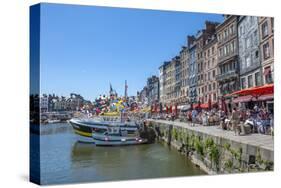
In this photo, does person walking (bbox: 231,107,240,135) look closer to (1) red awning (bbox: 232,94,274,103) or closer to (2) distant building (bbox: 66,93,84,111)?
(1) red awning (bbox: 232,94,274,103)

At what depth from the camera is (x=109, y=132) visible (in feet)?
38.6

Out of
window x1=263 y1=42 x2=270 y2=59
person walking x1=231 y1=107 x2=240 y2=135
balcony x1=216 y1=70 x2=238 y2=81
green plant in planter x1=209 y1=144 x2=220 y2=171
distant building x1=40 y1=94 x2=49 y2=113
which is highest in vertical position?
window x1=263 y1=42 x2=270 y2=59

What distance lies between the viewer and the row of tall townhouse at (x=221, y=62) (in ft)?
38.0

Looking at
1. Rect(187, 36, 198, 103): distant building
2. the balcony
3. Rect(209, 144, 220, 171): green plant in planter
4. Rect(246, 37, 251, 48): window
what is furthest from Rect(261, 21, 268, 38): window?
Rect(209, 144, 220, 171): green plant in planter

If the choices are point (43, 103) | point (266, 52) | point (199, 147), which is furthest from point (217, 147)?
point (43, 103)

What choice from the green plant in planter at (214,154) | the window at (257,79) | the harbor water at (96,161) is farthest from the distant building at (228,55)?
the harbor water at (96,161)

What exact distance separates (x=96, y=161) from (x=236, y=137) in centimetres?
394

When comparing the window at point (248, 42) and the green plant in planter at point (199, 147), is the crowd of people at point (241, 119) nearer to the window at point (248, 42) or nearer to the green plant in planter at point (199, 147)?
the green plant in planter at point (199, 147)

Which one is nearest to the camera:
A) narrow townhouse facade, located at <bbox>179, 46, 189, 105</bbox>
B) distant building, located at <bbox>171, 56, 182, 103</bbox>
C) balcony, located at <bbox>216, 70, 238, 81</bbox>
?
balcony, located at <bbox>216, 70, 238, 81</bbox>

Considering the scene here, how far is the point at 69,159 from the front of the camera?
1031 cm

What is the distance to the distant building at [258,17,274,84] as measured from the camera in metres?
11.6

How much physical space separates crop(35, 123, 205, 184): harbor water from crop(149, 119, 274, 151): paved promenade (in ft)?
3.30

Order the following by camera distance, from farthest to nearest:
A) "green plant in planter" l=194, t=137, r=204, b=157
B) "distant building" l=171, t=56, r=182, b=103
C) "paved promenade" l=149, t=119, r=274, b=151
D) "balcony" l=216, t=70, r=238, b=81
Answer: "green plant in planter" l=194, t=137, r=204, b=157 < "distant building" l=171, t=56, r=182, b=103 < "balcony" l=216, t=70, r=238, b=81 < "paved promenade" l=149, t=119, r=274, b=151
